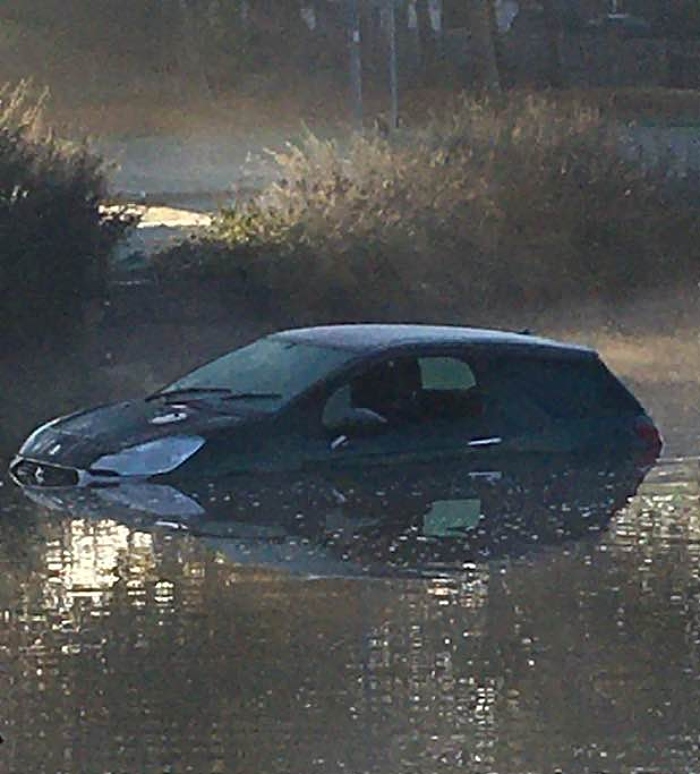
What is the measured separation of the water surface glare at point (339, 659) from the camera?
855cm

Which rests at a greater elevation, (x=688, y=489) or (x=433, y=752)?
(x=433, y=752)

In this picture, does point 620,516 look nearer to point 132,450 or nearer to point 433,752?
point 132,450

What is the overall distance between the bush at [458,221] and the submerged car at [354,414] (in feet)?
32.6

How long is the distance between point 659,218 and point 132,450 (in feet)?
53.9

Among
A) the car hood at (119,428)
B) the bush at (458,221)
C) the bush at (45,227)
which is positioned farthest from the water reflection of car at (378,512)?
the bush at (458,221)

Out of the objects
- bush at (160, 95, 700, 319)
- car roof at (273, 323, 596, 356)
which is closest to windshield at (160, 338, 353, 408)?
car roof at (273, 323, 596, 356)

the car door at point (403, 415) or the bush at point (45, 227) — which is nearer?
the car door at point (403, 415)

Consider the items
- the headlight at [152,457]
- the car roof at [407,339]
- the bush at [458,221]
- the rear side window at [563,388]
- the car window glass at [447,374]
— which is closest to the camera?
the headlight at [152,457]

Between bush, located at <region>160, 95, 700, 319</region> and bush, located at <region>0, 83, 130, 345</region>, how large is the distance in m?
2.44

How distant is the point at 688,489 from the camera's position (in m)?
15.2

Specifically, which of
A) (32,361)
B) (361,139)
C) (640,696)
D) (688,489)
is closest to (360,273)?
(361,139)

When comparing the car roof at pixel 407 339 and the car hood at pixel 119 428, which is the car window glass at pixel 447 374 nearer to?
the car roof at pixel 407 339

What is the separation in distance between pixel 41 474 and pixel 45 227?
27.6 feet

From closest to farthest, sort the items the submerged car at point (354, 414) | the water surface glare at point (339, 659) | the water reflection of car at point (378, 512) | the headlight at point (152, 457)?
1. the water surface glare at point (339, 659)
2. the water reflection of car at point (378, 512)
3. the headlight at point (152, 457)
4. the submerged car at point (354, 414)
